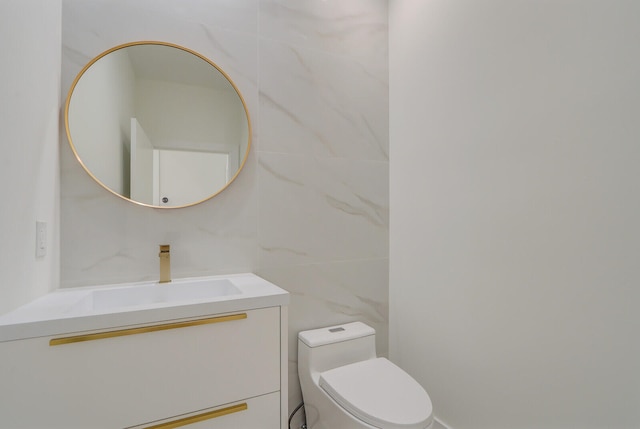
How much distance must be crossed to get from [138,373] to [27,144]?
2.52ft

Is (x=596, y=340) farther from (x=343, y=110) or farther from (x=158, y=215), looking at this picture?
(x=158, y=215)

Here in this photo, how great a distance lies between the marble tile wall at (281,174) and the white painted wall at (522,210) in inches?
8.7

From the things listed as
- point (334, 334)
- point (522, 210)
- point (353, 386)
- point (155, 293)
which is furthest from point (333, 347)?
point (522, 210)

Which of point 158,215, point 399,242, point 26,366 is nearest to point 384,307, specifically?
point 399,242

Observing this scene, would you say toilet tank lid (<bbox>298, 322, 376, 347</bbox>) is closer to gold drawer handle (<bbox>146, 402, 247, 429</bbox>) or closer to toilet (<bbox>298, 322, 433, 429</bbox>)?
toilet (<bbox>298, 322, 433, 429</bbox>)

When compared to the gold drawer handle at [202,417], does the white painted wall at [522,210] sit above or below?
above

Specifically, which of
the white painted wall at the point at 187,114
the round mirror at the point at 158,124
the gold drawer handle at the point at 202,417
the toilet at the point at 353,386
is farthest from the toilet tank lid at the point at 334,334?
the white painted wall at the point at 187,114

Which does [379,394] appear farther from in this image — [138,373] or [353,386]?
[138,373]

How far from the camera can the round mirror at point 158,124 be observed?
4.10 feet

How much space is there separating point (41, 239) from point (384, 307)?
163cm

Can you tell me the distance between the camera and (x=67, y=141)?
121 centimetres

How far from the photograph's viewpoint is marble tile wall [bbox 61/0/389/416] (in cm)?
125

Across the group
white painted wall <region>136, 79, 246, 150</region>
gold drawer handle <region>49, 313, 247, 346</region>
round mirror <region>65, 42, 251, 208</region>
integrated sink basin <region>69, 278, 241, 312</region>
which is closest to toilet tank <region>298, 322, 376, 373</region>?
integrated sink basin <region>69, 278, 241, 312</region>

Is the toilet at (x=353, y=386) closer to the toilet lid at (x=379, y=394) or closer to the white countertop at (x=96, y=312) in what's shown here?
the toilet lid at (x=379, y=394)
